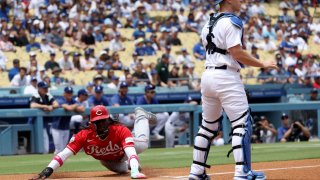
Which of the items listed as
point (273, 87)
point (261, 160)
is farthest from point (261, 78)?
point (261, 160)

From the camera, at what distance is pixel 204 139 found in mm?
8062

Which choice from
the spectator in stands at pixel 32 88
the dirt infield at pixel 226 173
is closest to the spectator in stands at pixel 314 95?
the spectator in stands at pixel 32 88

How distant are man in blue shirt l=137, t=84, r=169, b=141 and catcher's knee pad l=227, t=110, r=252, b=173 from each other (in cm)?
847

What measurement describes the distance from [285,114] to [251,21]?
960cm

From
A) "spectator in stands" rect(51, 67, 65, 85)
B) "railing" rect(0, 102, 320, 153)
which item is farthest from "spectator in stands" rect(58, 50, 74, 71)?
"railing" rect(0, 102, 320, 153)

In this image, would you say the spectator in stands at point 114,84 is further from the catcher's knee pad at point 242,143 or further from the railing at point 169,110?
the catcher's knee pad at point 242,143

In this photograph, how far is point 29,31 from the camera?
68.9 ft

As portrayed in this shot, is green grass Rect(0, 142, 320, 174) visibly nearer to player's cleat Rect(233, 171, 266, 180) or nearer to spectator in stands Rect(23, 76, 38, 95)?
spectator in stands Rect(23, 76, 38, 95)

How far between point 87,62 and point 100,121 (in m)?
11.6

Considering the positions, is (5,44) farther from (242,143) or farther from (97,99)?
(242,143)

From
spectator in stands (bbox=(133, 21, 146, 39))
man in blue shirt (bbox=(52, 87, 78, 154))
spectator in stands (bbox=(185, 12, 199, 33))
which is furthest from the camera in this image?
spectator in stands (bbox=(185, 12, 199, 33))

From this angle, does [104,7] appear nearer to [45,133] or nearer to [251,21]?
[251,21]

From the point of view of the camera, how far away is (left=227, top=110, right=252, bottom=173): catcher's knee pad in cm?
768

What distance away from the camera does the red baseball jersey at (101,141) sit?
8930 mm
